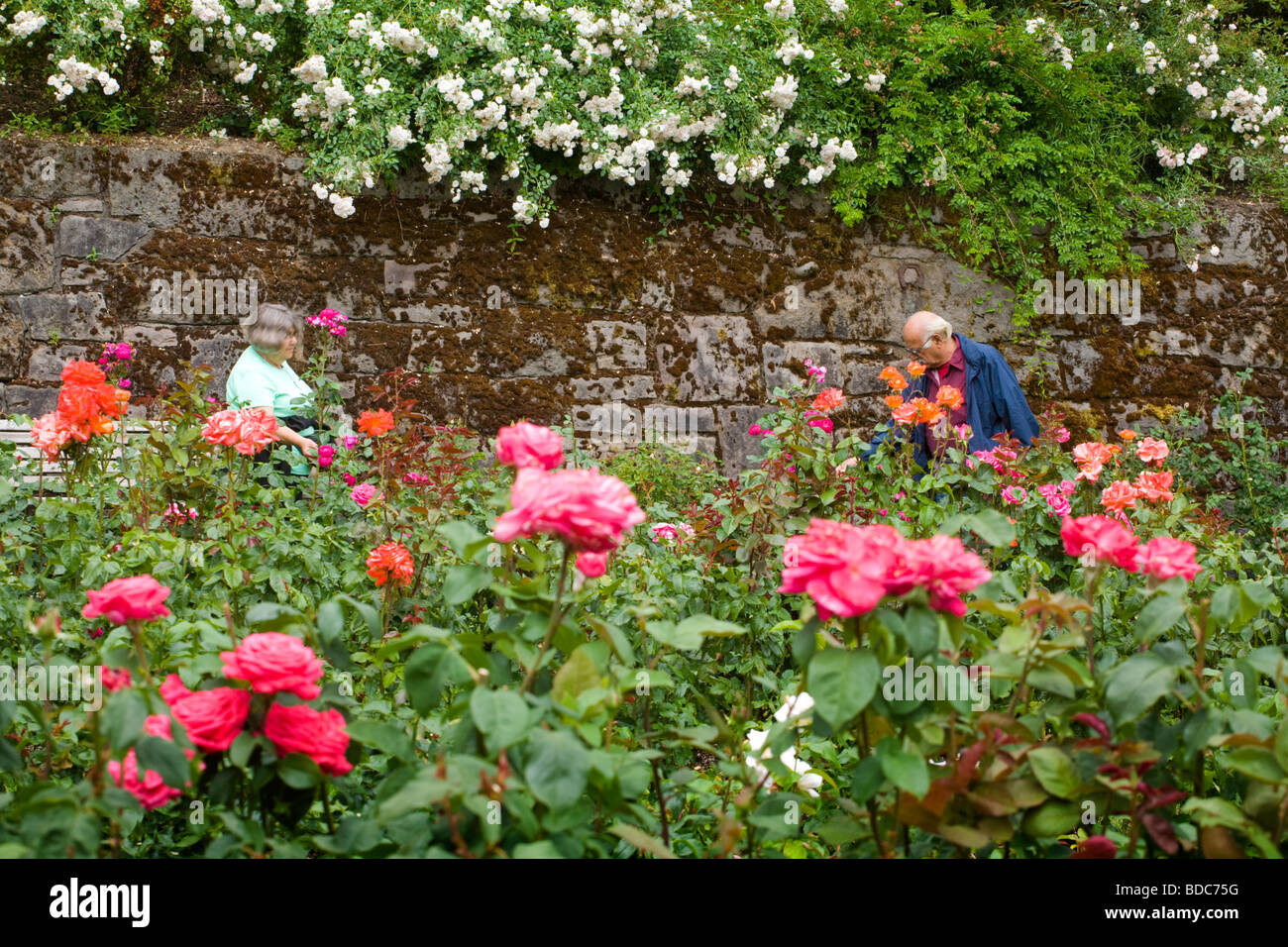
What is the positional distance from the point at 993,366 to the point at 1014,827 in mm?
3071

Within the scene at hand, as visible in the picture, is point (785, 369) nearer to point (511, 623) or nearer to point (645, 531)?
point (645, 531)

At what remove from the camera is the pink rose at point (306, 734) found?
108 centimetres

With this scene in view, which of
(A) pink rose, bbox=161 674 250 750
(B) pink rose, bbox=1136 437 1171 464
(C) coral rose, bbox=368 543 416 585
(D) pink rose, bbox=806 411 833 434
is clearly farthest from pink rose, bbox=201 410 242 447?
(B) pink rose, bbox=1136 437 1171 464

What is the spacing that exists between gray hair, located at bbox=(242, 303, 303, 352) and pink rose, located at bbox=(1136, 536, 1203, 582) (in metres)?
3.37

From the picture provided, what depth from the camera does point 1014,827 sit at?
1.19m

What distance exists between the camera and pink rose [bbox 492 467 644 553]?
3.34ft

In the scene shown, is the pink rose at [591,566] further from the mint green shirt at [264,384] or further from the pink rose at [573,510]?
the mint green shirt at [264,384]

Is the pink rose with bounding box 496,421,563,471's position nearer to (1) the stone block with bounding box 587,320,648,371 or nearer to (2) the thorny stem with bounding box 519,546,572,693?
(2) the thorny stem with bounding box 519,546,572,693
